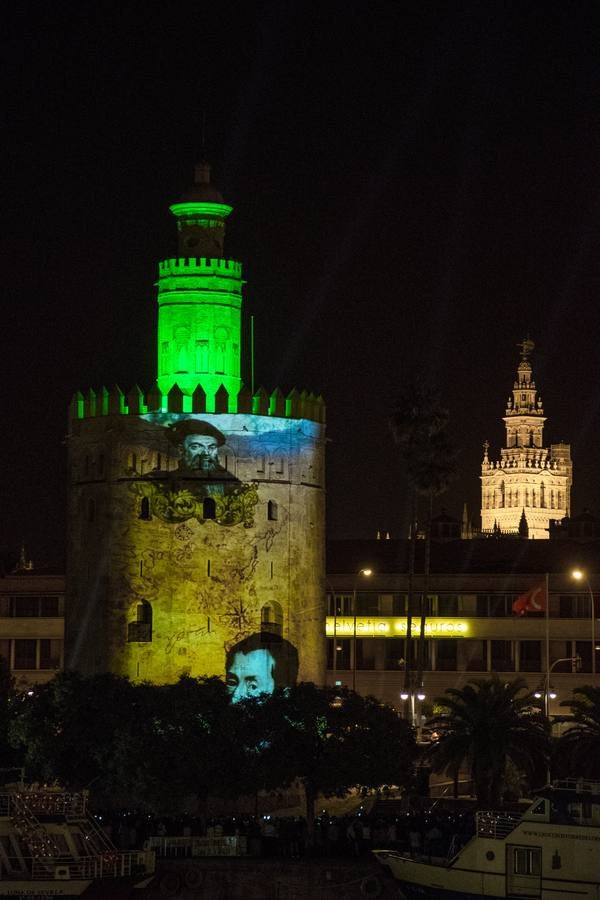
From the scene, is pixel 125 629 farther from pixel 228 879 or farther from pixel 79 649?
Result: pixel 228 879

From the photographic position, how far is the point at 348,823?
248ft

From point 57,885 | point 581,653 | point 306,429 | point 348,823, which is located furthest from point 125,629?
point 581,653

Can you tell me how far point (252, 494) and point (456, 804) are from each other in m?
14.2

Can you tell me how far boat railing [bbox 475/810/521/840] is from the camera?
230 ft

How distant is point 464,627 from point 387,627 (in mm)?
4220

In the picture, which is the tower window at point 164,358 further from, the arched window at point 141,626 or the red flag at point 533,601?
the red flag at point 533,601

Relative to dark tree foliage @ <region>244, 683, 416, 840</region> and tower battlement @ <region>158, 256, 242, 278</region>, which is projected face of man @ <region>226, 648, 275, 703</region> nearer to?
dark tree foliage @ <region>244, 683, 416, 840</region>

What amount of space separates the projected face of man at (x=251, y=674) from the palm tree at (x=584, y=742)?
11383 mm

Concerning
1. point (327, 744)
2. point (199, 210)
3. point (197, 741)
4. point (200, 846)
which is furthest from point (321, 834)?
point (199, 210)

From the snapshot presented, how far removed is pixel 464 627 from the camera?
131 meters

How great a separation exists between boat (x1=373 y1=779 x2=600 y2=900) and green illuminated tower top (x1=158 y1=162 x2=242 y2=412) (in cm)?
2694

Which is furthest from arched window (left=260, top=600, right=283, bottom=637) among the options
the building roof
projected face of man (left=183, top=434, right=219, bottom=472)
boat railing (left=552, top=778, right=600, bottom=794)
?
the building roof

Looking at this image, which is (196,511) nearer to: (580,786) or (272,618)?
(272,618)

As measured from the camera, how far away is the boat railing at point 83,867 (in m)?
68.4
